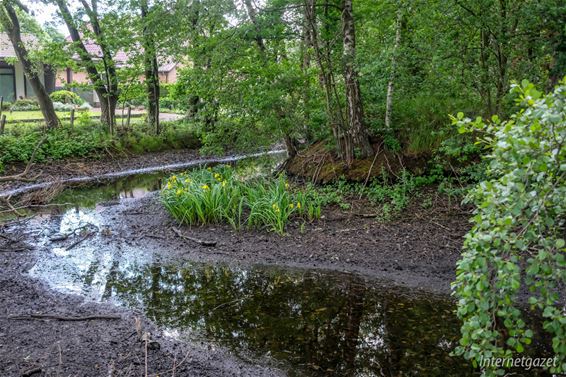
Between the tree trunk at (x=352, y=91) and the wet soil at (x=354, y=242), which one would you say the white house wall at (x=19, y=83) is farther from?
the tree trunk at (x=352, y=91)

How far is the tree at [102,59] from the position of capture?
1546 centimetres

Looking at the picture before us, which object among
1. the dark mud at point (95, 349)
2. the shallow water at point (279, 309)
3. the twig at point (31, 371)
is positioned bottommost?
the shallow water at point (279, 309)

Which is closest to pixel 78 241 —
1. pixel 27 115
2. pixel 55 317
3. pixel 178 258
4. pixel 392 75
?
pixel 178 258

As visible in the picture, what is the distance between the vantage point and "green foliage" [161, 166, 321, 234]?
8.39 metres

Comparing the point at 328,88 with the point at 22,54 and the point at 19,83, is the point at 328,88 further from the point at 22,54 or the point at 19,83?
the point at 19,83

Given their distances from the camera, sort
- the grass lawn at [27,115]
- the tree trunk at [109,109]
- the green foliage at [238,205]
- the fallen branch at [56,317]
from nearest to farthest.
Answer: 1. the fallen branch at [56,317]
2. the green foliage at [238,205]
3. the tree trunk at [109,109]
4. the grass lawn at [27,115]

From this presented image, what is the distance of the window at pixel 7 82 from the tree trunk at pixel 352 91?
2523 cm

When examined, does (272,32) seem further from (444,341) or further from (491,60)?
(444,341)

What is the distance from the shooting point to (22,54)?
1559 centimetres

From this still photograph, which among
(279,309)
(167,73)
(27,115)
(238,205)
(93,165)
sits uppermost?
(167,73)

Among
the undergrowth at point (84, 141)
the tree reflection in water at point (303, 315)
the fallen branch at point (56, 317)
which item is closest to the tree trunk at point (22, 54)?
the undergrowth at point (84, 141)

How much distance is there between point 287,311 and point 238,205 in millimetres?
3567

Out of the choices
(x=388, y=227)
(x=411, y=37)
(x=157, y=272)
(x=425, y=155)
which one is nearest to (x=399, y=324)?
(x=388, y=227)

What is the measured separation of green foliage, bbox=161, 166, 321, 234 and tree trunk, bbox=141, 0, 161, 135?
296 inches
